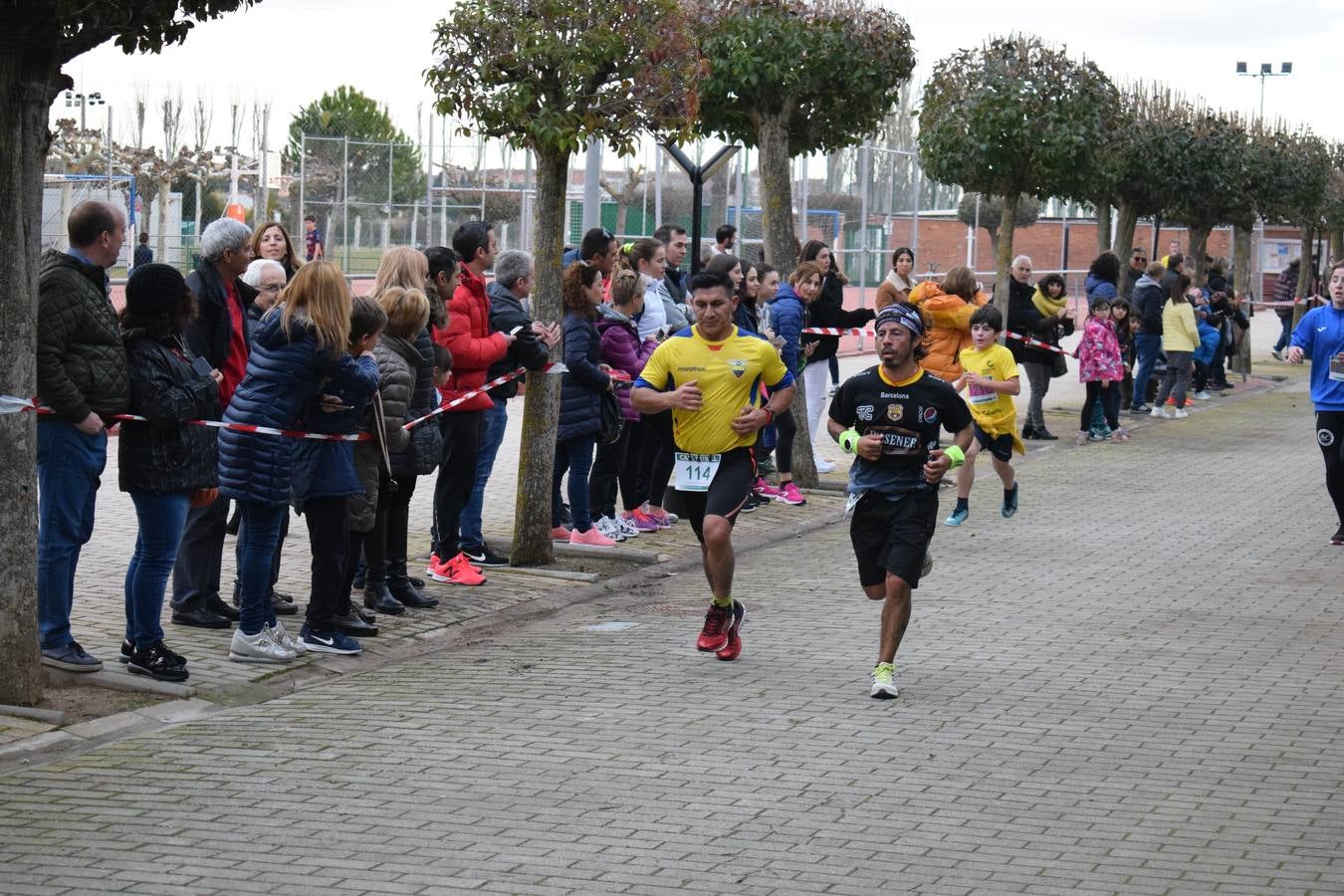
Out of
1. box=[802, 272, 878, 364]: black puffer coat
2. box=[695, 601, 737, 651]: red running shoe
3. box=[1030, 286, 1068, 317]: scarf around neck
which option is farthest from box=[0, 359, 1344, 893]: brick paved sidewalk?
box=[1030, 286, 1068, 317]: scarf around neck

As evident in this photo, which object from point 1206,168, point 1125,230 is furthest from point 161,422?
point 1206,168

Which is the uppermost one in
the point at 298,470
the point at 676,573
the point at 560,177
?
the point at 560,177

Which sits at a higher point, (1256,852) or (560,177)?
(560,177)

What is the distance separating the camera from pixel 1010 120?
21.4m

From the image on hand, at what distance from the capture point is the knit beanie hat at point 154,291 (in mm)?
7867

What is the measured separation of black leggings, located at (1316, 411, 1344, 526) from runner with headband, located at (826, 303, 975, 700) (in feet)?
18.2

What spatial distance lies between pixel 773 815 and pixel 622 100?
A: 5877mm

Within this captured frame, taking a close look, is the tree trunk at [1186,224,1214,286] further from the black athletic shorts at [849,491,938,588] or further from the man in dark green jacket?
the man in dark green jacket

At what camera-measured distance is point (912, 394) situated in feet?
27.2

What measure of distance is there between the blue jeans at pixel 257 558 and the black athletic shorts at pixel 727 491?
1960 millimetres

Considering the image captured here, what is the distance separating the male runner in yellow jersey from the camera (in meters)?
8.68

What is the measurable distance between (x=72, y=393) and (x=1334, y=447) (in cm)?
907

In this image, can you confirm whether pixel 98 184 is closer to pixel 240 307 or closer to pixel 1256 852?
pixel 240 307

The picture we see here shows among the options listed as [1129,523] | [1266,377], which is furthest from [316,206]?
[1129,523]
